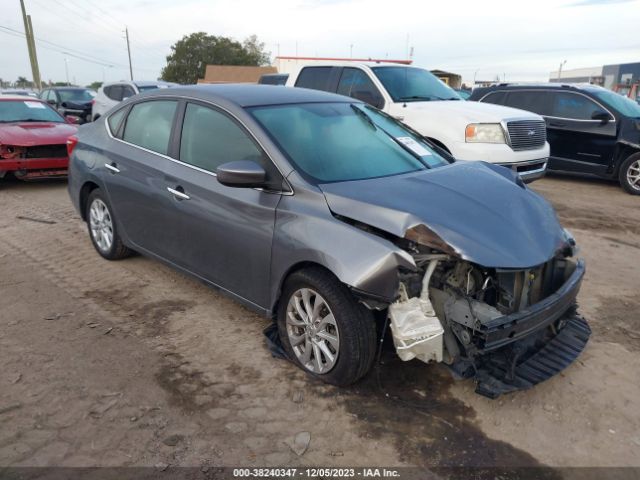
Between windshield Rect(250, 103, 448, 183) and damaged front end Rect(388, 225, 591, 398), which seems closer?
damaged front end Rect(388, 225, 591, 398)

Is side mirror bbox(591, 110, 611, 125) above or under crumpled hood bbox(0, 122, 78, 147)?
above

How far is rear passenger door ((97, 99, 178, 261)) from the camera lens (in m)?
4.10

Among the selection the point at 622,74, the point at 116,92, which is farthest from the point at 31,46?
the point at 622,74

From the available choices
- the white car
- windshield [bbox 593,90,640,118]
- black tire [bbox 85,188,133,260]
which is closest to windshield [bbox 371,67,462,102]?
windshield [bbox 593,90,640,118]

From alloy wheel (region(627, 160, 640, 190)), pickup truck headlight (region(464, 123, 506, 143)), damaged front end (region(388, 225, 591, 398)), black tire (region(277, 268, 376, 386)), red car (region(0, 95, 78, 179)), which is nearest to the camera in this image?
damaged front end (region(388, 225, 591, 398))

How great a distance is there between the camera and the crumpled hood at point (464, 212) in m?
2.76

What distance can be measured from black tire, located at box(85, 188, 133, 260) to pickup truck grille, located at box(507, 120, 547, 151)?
5210 millimetres

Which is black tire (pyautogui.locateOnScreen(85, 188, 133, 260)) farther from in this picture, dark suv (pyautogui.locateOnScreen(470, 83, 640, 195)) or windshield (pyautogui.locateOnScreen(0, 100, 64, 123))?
dark suv (pyautogui.locateOnScreen(470, 83, 640, 195))

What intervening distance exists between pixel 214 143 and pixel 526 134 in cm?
527

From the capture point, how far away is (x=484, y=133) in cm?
701

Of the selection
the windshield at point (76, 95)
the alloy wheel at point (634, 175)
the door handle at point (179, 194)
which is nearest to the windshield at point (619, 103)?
the alloy wheel at point (634, 175)

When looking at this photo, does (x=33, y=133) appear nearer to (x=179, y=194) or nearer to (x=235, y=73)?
(x=179, y=194)

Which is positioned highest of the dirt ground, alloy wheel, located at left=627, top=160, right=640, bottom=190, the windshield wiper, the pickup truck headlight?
the windshield wiper

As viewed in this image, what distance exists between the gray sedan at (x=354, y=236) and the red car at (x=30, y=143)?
5121mm
